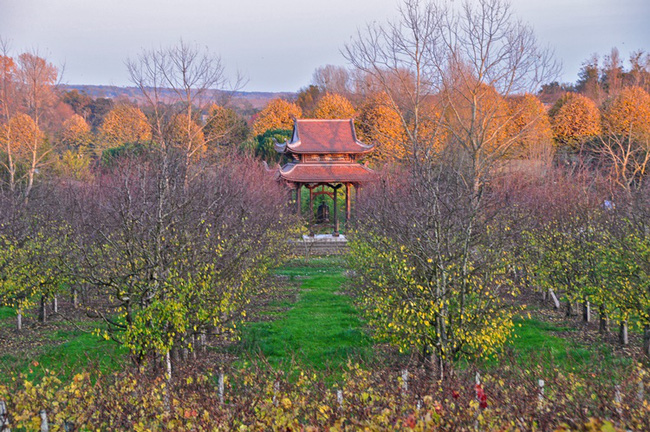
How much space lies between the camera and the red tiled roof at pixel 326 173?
26.2 m

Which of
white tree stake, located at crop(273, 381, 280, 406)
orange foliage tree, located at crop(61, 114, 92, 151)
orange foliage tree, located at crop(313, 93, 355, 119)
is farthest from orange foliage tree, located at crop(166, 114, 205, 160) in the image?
orange foliage tree, located at crop(61, 114, 92, 151)

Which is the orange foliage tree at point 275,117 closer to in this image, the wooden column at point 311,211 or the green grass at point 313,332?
the wooden column at point 311,211

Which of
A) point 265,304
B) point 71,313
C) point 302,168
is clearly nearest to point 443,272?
point 265,304

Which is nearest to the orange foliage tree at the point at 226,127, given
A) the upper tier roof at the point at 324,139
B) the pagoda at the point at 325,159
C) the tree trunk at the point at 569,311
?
the upper tier roof at the point at 324,139

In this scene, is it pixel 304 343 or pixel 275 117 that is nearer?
pixel 304 343

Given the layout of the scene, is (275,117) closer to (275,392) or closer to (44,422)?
(44,422)

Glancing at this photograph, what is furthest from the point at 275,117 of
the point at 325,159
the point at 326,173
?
the point at 326,173

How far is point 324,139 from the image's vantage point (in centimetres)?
2777

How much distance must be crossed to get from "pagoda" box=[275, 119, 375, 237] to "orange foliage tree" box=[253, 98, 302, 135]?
16759 millimetres

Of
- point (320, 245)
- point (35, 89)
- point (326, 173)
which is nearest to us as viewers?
point (35, 89)

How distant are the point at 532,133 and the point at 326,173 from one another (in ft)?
42.4

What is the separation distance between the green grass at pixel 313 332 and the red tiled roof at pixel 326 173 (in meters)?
9.28

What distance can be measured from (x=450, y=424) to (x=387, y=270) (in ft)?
16.7

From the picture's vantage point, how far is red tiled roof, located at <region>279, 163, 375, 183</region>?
2623cm
